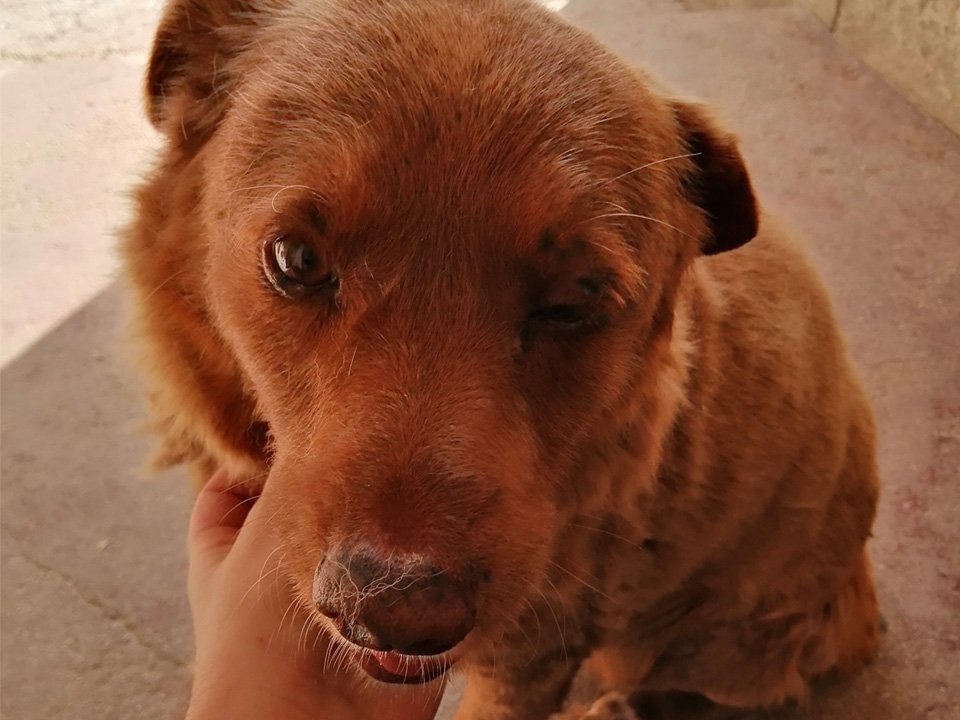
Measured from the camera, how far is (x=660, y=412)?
1506 mm

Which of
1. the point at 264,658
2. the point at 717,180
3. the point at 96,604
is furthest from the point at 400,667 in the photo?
the point at 96,604

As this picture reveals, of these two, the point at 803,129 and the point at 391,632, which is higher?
the point at 391,632

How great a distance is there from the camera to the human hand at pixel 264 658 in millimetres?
1396

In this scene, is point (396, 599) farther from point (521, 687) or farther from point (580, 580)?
point (521, 687)

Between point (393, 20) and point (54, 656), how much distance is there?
6.27 ft

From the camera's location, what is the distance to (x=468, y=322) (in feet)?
3.74

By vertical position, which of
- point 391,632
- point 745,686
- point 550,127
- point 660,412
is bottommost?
point 745,686

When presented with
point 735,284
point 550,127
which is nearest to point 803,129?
point 735,284

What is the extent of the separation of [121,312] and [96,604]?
102 centimetres

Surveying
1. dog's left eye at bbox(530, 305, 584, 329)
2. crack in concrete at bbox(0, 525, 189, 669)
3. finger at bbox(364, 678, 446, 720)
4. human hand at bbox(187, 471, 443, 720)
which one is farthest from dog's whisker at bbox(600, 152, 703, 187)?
crack in concrete at bbox(0, 525, 189, 669)

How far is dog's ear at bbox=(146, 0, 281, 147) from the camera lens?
1.40 meters

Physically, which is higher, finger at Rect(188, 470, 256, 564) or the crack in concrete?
finger at Rect(188, 470, 256, 564)

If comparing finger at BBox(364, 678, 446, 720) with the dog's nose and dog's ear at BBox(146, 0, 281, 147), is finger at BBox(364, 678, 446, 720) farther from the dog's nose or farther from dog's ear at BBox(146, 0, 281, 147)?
dog's ear at BBox(146, 0, 281, 147)

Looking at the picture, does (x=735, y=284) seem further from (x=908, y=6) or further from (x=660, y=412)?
(x=908, y=6)
